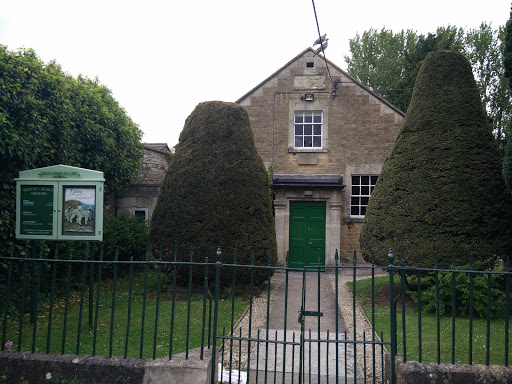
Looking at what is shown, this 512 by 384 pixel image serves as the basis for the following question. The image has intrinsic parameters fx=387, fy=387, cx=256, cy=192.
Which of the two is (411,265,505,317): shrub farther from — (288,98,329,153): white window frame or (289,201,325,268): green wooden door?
(288,98,329,153): white window frame

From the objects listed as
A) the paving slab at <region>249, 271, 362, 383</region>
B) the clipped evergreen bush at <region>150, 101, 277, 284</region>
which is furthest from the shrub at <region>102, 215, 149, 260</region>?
the paving slab at <region>249, 271, 362, 383</region>

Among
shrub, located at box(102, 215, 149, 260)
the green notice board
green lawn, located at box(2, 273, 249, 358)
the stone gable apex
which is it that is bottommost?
green lawn, located at box(2, 273, 249, 358)

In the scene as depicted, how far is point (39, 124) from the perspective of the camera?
6844 mm

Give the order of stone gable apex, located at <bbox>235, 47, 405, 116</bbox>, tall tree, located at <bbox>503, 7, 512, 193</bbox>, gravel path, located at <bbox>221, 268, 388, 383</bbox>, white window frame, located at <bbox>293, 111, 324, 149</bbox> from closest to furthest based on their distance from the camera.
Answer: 1. gravel path, located at <bbox>221, 268, 388, 383</bbox>
2. tall tree, located at <bbox>503, 7, 512, 193</bbox>
3. stone gable apex, located at <bbox>235, 47, 405, 116</bbox>
4. white window frame, located at <bbox>293, 111, 324, 149</bbox>

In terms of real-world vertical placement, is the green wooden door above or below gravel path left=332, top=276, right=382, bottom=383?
above

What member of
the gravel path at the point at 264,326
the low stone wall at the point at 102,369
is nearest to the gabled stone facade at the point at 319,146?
the gravel path at the point at 264,326

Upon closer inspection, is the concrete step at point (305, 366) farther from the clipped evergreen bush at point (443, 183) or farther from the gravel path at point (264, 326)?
the clipped evergreen bush at point (443, 183)

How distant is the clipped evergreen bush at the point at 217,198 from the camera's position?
870 cm

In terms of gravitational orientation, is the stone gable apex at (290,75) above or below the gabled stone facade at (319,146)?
above

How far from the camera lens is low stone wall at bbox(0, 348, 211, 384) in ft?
12.6

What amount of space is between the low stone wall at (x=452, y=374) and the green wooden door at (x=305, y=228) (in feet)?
31.2

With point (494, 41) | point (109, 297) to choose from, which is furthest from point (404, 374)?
point (494, 41)

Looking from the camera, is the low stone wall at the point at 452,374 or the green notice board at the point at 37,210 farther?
the green notice board at the point at 37,210

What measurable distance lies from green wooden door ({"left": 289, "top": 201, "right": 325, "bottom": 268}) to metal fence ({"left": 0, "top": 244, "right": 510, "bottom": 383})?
267 cm
